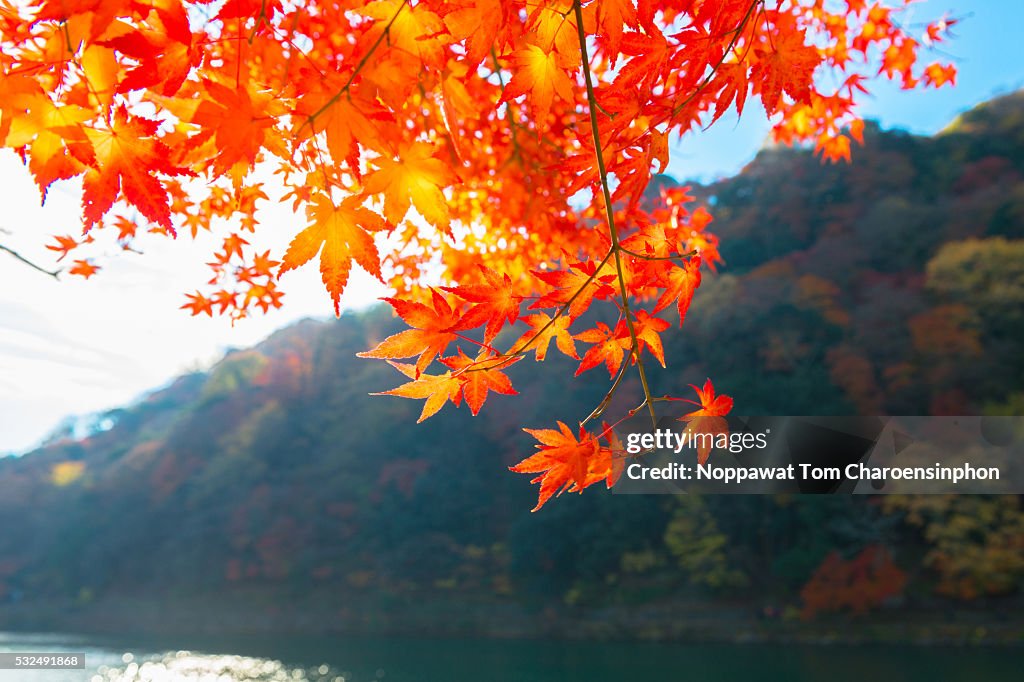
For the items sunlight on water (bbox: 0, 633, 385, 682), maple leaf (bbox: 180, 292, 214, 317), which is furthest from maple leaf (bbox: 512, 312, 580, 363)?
sunlight on water (bbox: 0, 633, 385, 682)

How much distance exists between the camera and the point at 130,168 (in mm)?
556

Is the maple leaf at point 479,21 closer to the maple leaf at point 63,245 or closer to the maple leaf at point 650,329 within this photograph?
the maple leaf at point 650,329

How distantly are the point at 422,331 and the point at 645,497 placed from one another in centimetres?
1174

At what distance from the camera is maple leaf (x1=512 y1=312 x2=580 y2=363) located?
640 mm

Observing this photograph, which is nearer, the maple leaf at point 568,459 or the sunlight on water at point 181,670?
the maple leaf at point 568,459

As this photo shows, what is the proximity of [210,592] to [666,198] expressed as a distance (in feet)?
55.1

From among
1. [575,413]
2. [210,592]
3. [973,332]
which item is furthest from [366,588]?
[973,332]

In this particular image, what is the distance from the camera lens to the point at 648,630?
10625 millimetres

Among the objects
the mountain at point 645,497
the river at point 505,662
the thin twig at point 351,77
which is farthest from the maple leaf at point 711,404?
the mountain at point 645,497

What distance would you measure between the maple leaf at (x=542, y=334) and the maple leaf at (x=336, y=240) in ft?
0.56

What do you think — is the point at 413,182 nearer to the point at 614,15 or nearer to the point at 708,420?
the point at 614,15

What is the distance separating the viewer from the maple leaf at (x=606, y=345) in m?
0.77

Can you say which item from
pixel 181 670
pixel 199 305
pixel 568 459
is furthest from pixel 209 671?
pixel 568 459

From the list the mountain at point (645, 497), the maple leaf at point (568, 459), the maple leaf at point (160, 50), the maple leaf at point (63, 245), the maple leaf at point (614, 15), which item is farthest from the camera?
the mountain at point (645, 497)
